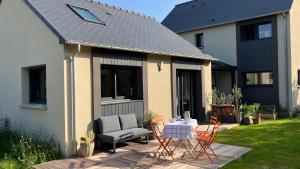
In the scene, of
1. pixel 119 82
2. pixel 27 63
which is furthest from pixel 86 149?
pixel 27 63

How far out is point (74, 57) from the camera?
871cm

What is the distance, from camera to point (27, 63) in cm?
1019

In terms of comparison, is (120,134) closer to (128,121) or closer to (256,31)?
(128,121)

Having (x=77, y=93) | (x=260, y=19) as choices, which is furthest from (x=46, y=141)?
(x=260, y=19)

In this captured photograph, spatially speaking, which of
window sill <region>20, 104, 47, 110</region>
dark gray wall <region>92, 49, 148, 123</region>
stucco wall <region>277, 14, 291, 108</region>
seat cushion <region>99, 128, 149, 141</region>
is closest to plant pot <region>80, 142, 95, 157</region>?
seat cushion <region>99, 128, 149, 141</region>

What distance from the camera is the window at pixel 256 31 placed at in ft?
60.2

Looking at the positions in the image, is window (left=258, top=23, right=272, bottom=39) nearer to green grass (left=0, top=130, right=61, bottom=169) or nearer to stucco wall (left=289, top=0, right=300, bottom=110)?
stucco wall (left=289, top=0, right=300, bottom=110)

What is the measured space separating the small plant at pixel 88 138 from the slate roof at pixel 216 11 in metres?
13.4

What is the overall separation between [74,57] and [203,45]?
14264 millimetres

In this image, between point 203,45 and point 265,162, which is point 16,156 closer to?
point 265,162

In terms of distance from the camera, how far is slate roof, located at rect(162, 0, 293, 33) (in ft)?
59.7

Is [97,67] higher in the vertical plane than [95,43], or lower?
lower

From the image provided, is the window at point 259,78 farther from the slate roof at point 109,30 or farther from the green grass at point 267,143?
the slate roof at point 109,30

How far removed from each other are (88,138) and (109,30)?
4352 mm
